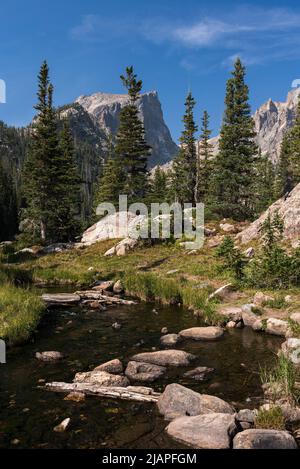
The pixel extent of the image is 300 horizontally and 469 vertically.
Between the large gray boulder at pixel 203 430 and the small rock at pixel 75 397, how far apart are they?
248 cm

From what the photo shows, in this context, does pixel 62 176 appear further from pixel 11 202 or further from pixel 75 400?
pixel 11 202

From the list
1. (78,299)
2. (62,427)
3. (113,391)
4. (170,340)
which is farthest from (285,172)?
(62,427)

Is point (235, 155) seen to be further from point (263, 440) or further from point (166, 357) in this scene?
point (263, 440)

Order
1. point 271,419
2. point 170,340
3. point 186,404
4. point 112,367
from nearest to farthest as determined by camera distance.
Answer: point 271,419 → point 186,404 → point 112,367 → point 170,340

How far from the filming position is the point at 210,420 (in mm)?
7445

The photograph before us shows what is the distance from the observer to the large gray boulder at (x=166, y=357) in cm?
1148

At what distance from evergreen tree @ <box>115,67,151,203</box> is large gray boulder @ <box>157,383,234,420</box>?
38.5 metres

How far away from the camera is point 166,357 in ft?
38.2

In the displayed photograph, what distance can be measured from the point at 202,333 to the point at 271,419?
6.71 meters

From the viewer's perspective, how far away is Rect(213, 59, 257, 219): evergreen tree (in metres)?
41.7

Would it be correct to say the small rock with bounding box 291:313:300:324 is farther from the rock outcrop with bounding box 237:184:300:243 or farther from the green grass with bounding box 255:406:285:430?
the rock outcrop with bounding box 237:184:300:243

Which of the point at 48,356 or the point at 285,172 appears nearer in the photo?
the point at 48,356

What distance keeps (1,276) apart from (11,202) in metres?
83.6

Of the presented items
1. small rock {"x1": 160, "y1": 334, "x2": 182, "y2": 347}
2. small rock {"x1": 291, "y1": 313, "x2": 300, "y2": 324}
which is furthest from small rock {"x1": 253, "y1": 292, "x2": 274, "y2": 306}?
small rock {"x1": 160, "y1": 334, "x2": 182, "y2": 347}
